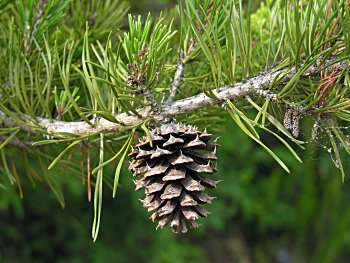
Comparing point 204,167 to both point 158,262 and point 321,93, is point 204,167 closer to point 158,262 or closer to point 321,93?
point 321,93

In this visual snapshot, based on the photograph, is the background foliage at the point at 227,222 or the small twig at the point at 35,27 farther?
the background foliage at the point at 227,222

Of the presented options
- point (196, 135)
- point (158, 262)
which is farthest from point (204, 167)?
point (158, 262)

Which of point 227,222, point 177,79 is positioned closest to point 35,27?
point 177,79

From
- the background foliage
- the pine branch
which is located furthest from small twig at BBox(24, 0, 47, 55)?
the background foliage

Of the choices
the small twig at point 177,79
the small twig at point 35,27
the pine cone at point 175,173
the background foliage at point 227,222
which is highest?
the small twig at point 35,27

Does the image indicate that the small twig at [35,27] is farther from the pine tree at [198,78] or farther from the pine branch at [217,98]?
the pine branch at [217,98]

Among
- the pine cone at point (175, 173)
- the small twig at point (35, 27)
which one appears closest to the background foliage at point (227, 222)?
the small twig at point (35, 27)

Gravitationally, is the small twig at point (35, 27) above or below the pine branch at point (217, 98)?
above

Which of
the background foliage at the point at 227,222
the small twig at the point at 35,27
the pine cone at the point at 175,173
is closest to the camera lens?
the pine cone at the point at 175,173

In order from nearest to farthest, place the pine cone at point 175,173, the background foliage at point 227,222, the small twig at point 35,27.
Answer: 1. the pine cone at point 175,173
2. the small twig at point 35,27
3. the background foliage at point 227,222

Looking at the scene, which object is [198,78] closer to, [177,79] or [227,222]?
[177,79]
